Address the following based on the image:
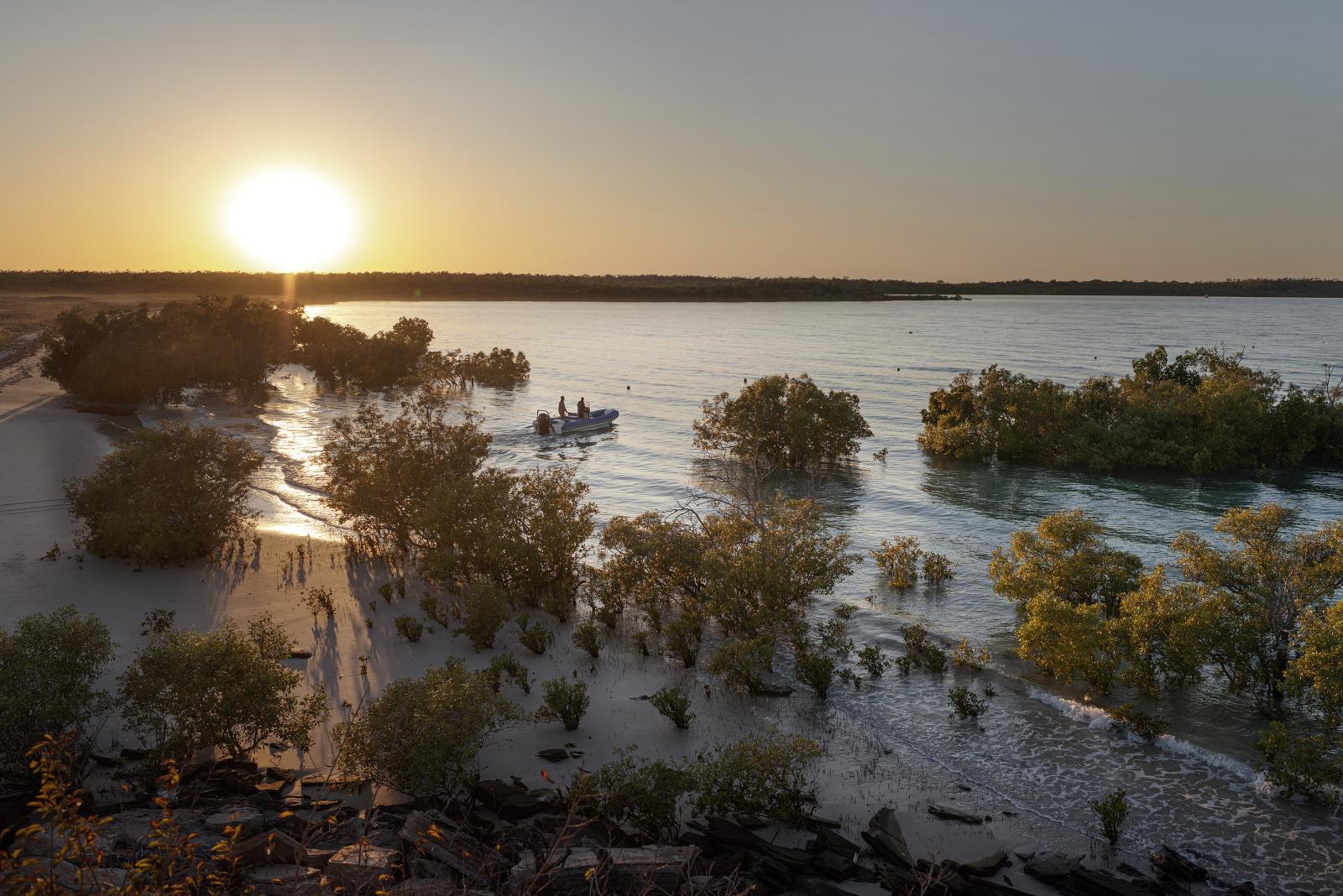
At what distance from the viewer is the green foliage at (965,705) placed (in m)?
16.7

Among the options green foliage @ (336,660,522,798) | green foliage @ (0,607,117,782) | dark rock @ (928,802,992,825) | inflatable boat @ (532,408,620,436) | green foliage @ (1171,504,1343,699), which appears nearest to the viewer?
green foliage @ (336,660,522,798)

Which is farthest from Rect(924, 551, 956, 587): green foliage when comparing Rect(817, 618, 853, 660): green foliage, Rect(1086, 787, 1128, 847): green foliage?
Rect(1086, 787, 1128, 847): green foliage

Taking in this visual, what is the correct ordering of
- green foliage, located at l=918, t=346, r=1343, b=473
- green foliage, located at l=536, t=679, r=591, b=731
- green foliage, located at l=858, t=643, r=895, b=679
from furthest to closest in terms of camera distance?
green foliage, located at l=918, t=346, r=1343, b=473 → green foliage, located at l=858, t=643, r=895, b=679 → green foliage, located at l=536, t=679, r=591, b=731

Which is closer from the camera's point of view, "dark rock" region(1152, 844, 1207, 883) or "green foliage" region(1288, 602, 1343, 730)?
"dark rock" region(1152, 844, 1207, 883)

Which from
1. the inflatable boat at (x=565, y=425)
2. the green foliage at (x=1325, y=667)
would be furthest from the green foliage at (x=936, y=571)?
the inflatable boat at (x=565, y=425)

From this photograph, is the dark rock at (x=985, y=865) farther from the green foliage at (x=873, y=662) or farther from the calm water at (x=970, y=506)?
the green foliage at (x=873, y=662)

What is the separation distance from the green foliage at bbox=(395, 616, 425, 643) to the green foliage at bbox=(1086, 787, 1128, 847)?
47.9 feet

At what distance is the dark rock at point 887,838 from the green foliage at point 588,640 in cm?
806

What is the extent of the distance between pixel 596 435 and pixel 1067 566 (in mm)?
36113

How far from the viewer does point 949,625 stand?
22.0 m

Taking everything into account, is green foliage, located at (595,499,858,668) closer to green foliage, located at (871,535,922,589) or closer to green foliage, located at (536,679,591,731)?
green foliage, located at (871,535,922,589)

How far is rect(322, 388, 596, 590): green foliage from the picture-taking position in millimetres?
22484

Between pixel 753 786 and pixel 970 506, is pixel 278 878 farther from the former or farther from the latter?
pixel 970 506

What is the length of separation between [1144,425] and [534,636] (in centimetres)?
3637
